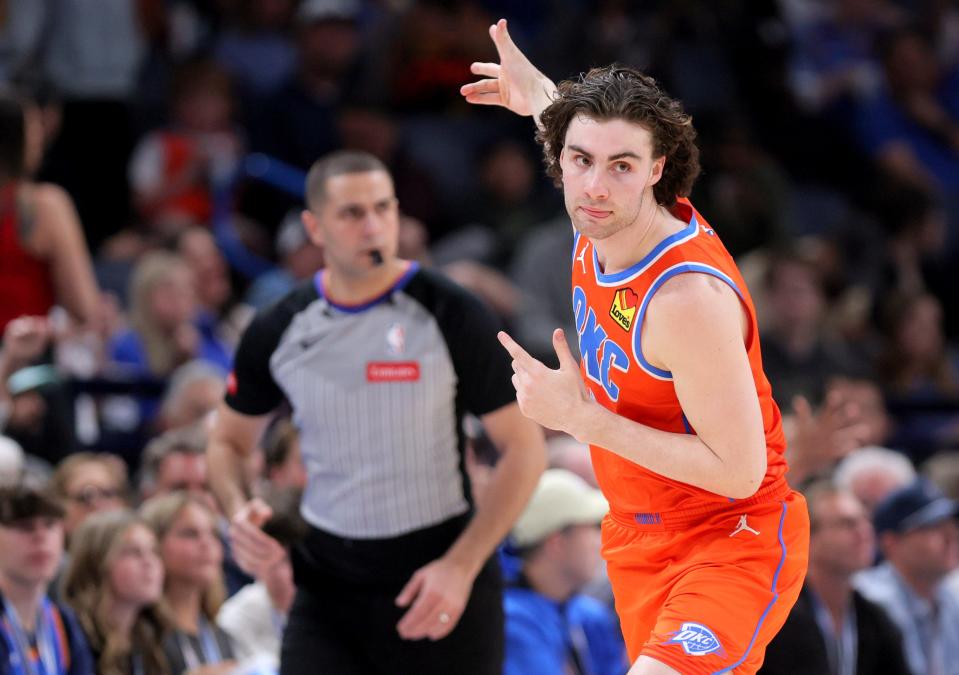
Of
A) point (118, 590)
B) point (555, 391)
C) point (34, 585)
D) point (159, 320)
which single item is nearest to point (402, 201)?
point (159, 320)

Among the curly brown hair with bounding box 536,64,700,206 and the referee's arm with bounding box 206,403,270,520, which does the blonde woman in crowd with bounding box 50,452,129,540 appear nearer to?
the referee's arm with bounding box 206,403,270,520

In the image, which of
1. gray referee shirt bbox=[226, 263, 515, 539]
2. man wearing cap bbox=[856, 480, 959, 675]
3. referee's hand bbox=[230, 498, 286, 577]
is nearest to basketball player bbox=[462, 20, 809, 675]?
gray referee shirt bbox=[226, 263, 515, 539]

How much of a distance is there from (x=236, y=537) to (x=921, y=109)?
9230 mm

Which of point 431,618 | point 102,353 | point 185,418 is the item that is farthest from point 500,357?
point 102,353

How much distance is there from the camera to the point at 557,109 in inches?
153

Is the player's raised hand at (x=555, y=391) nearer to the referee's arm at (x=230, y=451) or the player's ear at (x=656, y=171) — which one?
the player's ear at (x=656, y=171)

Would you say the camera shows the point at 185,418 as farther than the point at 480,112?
No

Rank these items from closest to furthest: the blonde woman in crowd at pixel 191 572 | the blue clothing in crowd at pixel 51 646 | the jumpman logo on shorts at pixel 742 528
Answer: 1. the jumpman logo on shorts at pixel 742 528
2. the blue clothing in crowd at pixel 51 646
3. the blonde woman in crowd at pixel 191 572

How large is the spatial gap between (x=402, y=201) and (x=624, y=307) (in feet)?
21.5

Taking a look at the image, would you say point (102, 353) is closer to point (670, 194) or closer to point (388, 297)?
point (388, 297)

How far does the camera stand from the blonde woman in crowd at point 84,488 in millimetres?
6492

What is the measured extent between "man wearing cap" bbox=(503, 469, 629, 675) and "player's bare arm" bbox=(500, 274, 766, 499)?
2.64m

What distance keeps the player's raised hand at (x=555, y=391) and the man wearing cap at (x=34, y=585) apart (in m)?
2.56

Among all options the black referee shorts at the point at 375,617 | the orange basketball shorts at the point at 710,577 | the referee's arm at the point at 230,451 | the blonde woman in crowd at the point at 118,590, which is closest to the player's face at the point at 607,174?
the orange basketball shorts at the point at 710,577
